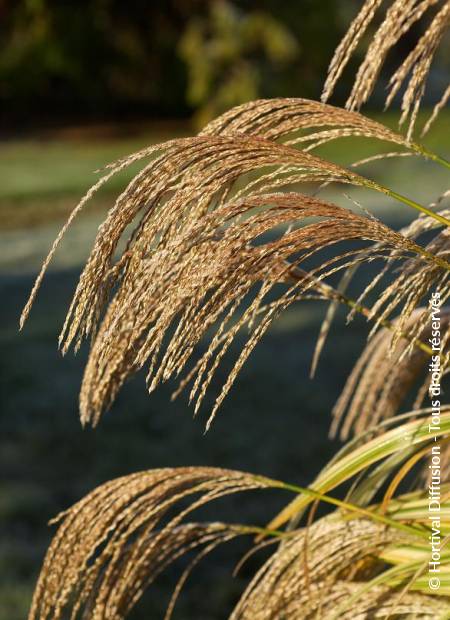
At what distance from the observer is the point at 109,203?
44.4ft

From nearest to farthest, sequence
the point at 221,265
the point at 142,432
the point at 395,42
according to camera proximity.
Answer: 1. the point at 221,265
2. the point at 395,42
3. the point at 142,432

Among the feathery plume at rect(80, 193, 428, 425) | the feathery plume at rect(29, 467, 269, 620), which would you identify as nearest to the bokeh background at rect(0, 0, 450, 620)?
the feathery plume at rect(29, 467, 269, 620)

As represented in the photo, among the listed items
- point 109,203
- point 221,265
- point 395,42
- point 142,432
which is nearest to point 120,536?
point 221,265

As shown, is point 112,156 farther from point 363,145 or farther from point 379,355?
point 379,355

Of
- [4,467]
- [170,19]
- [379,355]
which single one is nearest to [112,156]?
[170,19]

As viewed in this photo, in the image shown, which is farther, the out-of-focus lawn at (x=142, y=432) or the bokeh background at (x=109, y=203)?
the bokeh background at (x=109, y=203)

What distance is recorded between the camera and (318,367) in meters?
6.12

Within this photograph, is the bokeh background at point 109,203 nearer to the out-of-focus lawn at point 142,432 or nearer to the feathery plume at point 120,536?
the out-of-focus lawn at point 142,432

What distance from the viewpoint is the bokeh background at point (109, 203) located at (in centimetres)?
448

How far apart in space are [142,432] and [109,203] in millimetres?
8690

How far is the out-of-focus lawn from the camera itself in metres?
3.85

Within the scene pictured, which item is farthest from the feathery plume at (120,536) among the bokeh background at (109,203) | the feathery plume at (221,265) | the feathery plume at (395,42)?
the bokeh background at (109,203)

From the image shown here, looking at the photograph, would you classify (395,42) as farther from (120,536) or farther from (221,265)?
(120,536)

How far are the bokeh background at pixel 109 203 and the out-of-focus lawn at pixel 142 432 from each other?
1 centimetres
